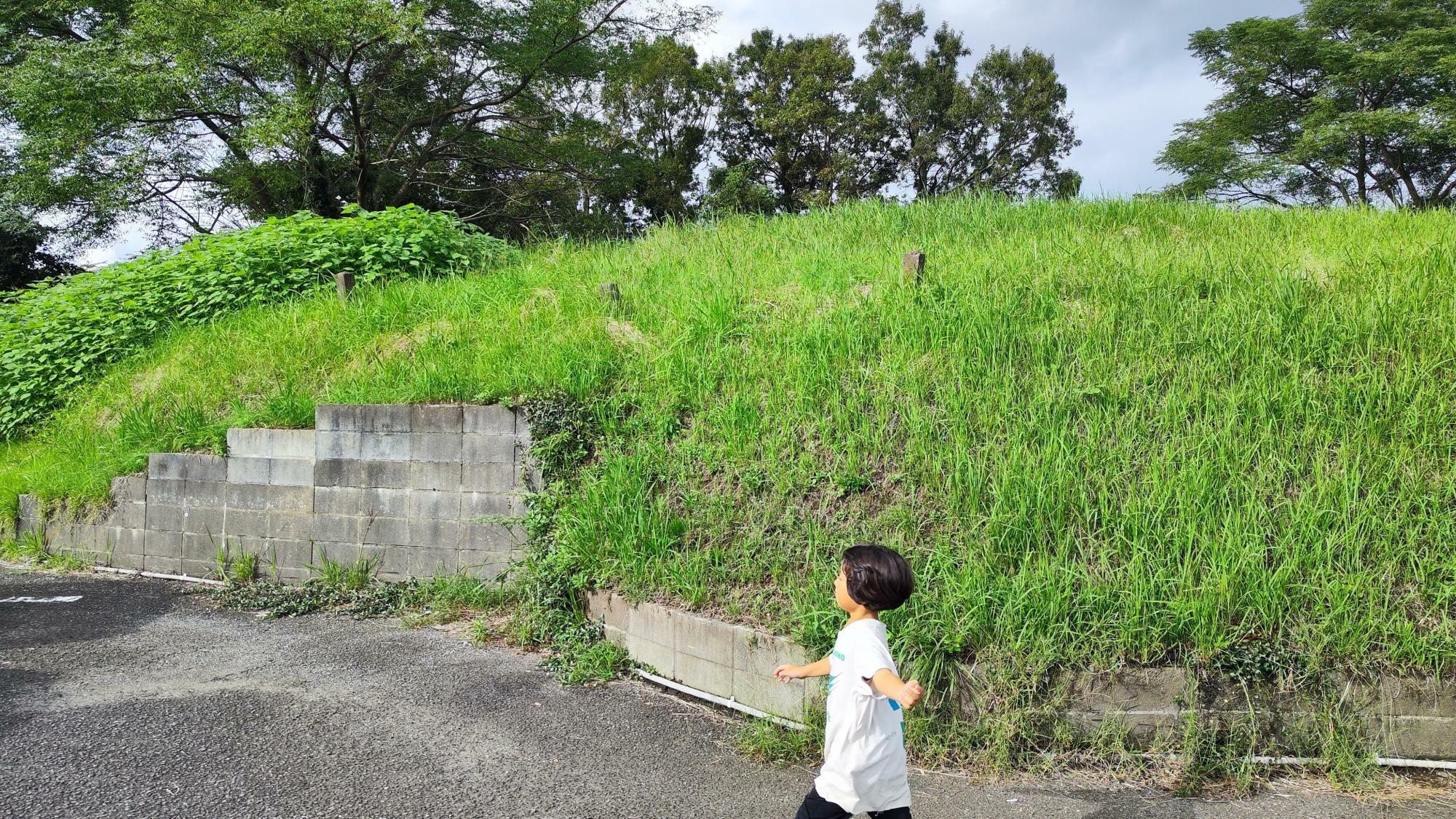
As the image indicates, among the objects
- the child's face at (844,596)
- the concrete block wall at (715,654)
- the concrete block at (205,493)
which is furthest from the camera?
the concrete block at (205,493)

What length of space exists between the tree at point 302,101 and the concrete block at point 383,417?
1040 cm

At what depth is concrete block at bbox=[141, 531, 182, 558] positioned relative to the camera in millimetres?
7656

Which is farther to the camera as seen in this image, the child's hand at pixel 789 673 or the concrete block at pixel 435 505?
the concrete block at pixel 435 505

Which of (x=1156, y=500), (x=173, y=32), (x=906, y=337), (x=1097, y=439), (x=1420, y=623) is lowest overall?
(x=1420, y=623)

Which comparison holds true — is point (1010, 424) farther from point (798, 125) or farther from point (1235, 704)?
point (798, 125)

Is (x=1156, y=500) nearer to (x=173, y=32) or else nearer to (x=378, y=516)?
(x=378, y=516)

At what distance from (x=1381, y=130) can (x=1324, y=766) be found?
24040 millimetres

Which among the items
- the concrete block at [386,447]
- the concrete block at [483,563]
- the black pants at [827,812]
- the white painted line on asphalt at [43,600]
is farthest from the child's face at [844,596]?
the white painted line on asphalt at [43,600]

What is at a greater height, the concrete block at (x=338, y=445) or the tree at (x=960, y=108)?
the tree at (x=960, y=108)

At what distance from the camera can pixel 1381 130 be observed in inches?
850

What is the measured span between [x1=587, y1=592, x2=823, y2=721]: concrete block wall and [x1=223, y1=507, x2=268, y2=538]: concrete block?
3.78m

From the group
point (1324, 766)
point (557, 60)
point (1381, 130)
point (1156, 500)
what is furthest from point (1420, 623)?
point (1381, 130)

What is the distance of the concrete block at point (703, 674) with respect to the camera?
443cm

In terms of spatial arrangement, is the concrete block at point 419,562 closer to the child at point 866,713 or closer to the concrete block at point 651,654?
the concrete block at point 651,654
